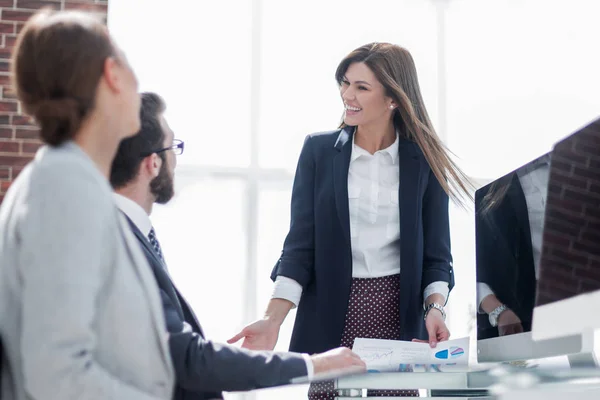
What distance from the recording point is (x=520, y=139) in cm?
572

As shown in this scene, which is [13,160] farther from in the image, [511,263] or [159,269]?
[511,263]

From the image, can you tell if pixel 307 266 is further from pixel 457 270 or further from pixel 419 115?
pixel 457 270

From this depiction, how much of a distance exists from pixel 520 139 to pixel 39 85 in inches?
191

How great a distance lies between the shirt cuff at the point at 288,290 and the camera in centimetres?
253

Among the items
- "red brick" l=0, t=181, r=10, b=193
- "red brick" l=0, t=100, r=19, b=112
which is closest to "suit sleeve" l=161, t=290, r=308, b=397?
"red brick" l=0, t=181, r=10, b=193

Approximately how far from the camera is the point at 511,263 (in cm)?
219

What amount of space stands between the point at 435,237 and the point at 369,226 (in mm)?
221

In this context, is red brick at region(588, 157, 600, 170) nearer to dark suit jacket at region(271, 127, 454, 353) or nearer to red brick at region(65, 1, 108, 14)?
dark suit jacket at region(271, 127, 454, 353)

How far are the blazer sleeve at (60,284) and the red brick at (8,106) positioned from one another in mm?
3380

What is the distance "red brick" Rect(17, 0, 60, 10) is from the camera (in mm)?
4418

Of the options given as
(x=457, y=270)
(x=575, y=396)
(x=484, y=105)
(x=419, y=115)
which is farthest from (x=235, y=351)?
(x=484, y=105)

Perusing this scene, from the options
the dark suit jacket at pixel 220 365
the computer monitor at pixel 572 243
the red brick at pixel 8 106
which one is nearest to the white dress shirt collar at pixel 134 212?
the dark suit jacket at pixel 220 365

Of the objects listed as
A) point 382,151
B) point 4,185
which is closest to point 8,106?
point 4,185

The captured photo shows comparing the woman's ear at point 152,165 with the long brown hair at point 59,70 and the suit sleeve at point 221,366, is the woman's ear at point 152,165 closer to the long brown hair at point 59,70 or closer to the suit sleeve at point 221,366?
the suit sleeve at point 221,366
